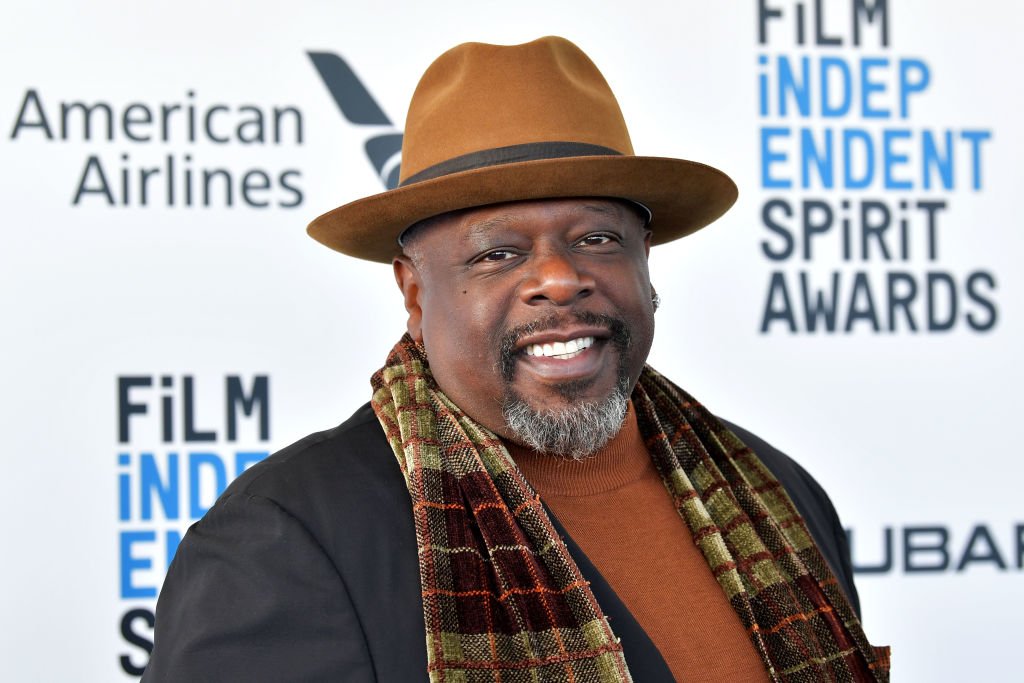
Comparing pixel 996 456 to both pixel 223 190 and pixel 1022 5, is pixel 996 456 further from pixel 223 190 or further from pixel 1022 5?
pixel 223 190

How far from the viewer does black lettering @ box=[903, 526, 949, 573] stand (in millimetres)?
2660

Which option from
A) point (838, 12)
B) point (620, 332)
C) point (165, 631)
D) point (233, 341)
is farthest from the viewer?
point (838, 12)

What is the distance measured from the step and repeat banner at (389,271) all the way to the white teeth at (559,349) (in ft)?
3.77

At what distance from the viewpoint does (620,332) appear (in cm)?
143

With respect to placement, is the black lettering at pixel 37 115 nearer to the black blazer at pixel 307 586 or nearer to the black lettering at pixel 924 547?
the black blazer at pixel 307 586

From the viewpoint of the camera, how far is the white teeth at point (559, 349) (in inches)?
55.2

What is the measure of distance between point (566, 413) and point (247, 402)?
4.10 feet

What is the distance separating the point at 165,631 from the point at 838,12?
2.34m

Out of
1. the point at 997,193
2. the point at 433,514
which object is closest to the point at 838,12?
the point at 997,193

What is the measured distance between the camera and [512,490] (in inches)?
52.7

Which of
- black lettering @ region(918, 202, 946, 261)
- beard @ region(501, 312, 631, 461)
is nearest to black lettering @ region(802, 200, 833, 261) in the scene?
black lettering @ region(918, 202, 946, 261)

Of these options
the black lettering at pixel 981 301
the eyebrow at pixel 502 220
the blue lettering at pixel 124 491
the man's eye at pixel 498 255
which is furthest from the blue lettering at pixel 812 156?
the blue lettering at pixel 124 491

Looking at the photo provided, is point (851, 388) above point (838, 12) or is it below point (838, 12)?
below

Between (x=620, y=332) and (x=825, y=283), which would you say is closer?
(x=620, y=332)
